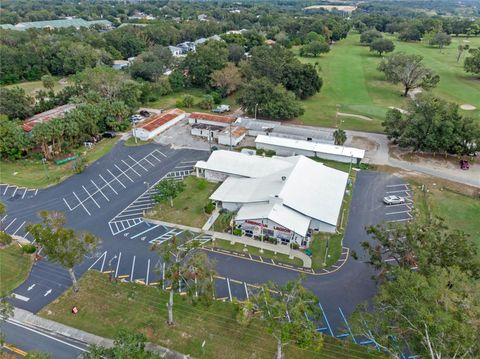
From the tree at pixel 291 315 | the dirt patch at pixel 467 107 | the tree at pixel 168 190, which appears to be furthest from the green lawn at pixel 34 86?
the dirt patch at pixel 467 107

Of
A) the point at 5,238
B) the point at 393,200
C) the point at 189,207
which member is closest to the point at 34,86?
the point at 5,238

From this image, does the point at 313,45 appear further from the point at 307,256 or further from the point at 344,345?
the point at 344,345

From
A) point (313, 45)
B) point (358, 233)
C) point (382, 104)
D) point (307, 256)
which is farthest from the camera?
point (313, 45)

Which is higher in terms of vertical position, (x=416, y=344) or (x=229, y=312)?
(x=416, y=344)

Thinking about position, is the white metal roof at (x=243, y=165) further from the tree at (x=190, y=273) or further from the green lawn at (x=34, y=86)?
the green lawn at (x=34, y=86)

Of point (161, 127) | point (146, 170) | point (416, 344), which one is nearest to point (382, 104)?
point (161, 127)

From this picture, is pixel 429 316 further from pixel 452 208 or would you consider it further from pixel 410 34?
pixel 410 34
